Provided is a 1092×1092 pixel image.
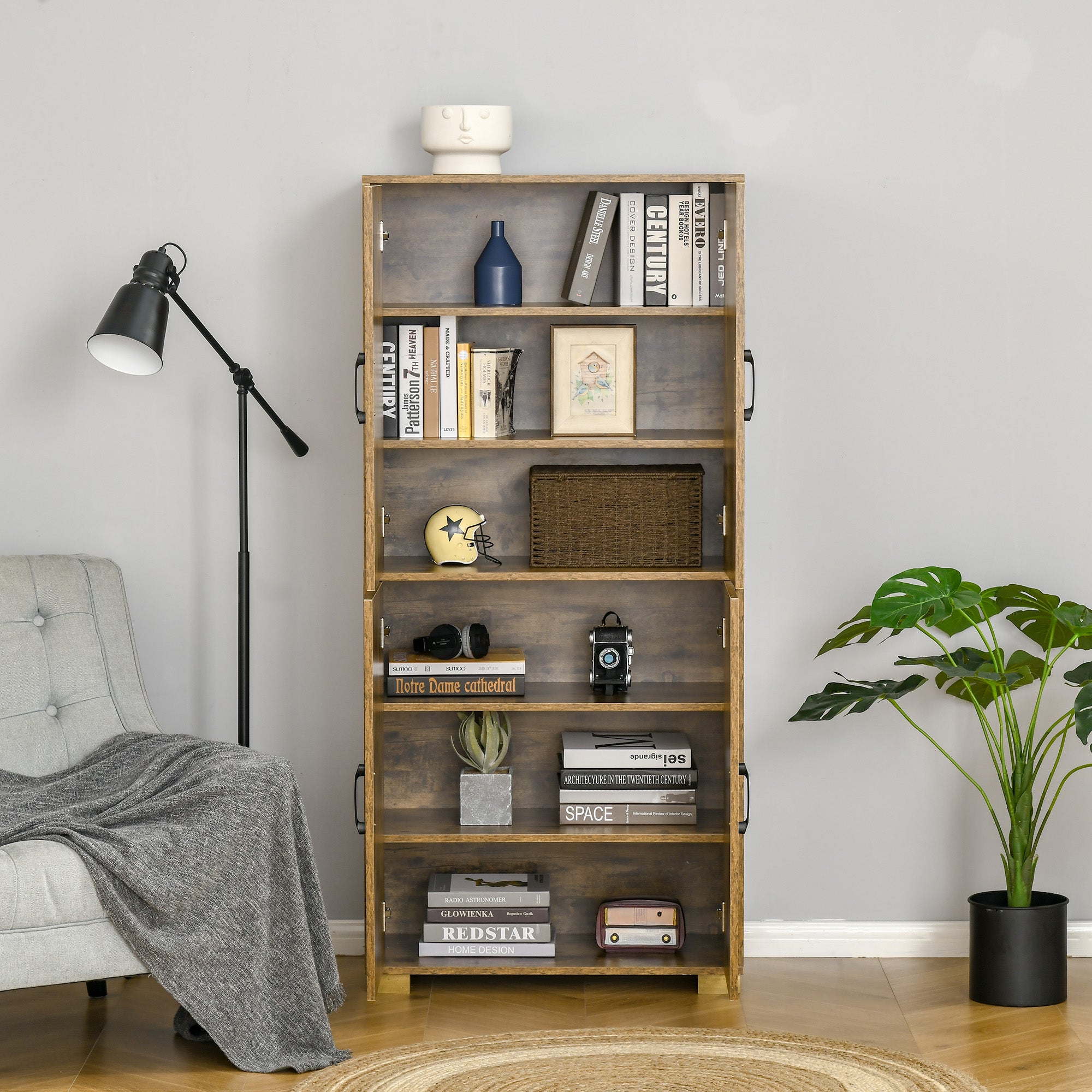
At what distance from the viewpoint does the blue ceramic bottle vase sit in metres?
2.84

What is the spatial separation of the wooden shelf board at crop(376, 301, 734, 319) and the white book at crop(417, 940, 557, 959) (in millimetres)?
1405

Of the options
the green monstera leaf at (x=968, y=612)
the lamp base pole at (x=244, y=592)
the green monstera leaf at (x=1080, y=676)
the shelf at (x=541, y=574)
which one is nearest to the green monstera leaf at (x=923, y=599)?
the green monstera leaf at (x=968, y=612)

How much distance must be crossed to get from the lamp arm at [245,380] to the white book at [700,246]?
0.95m

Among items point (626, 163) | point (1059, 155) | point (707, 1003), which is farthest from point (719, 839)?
point (1059, 155)

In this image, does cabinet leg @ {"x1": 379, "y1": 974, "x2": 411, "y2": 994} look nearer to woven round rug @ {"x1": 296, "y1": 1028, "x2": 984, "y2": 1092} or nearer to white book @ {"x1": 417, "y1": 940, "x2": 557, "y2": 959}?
white book @ {"x1": 417, "y1": 940, "x2": 557, "y2": 959}

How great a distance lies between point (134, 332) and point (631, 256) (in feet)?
3.54

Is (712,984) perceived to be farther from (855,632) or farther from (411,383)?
(411,383)

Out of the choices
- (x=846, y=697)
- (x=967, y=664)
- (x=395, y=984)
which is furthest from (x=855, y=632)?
(x=395, y=984)

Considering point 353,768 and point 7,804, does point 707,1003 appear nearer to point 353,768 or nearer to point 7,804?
point 353,768

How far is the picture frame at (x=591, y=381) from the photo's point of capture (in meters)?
2.86

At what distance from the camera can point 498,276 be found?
2844mm

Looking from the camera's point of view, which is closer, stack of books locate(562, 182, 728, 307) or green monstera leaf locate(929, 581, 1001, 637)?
green monstera leaf locate(929, 581, 1001, 637)

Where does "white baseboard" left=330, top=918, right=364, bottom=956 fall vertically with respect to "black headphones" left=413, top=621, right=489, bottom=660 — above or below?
below

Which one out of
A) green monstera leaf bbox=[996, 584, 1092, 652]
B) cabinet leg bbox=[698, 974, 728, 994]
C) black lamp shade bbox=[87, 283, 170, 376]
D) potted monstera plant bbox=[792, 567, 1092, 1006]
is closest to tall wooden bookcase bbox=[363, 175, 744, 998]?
cabinet leg bbox=[698, 974, 728, 994]
